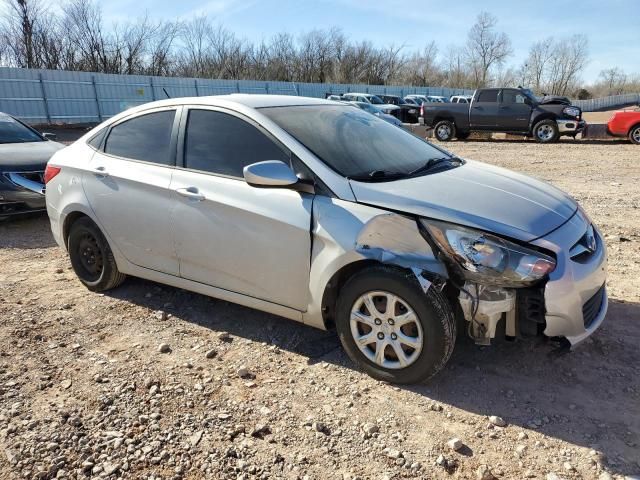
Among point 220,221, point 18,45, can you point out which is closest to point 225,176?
point 220,221

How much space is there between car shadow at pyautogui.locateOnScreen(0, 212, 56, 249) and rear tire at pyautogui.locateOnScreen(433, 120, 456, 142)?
15455 millimetres

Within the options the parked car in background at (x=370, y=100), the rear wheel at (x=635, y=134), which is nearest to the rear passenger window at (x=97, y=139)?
the rear wheel at (x=635, y=134)

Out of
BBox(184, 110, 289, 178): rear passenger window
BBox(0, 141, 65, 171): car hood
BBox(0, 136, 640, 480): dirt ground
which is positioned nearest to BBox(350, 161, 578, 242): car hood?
BBox(184, 110, 289, 178): rear passenger window

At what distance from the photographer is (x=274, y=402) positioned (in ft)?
9.74

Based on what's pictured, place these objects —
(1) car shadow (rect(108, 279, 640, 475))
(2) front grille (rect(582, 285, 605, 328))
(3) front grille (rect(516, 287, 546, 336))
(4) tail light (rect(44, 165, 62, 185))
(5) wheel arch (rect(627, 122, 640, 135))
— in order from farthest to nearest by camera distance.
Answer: (5) wheel arch (rect(627, 122, 640, 135)) < (4) tail light (rect(44, 165, 62, 185)) < (2) front grille (rect(582, 285, 605, 328)) < (3) front grille (rect(516, 287, 546, 336)) < (1) car shadow (rect(108, 279, 640, 475))

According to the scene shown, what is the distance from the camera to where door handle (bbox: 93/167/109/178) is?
4150mm

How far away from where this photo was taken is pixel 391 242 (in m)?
2.89

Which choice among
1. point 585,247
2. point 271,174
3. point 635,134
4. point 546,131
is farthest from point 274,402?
point 546,131

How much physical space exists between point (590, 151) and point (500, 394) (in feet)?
46.7

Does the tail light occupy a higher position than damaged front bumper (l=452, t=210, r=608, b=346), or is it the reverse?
the tail light

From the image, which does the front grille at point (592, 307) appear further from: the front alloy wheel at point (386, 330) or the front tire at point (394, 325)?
the front alloy wheel at point (386, 330)

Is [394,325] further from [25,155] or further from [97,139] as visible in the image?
[25,155]

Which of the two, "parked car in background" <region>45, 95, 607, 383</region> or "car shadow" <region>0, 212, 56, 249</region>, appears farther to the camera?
"car shadow" <region>0, 212, 56, 249</region>

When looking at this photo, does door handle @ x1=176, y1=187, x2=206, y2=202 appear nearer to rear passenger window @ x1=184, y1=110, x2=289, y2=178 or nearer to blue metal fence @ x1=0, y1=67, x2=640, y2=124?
rear passenger window @ x1=184, y1=110, x2=289, y2=178
